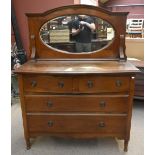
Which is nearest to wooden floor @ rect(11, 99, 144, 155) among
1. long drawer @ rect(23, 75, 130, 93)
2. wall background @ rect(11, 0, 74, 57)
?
long drawer @ rect(23, 75, 130, 93)

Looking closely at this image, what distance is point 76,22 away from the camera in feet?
7.30

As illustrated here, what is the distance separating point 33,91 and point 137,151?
1240 mm

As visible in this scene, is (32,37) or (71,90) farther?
(32,37)

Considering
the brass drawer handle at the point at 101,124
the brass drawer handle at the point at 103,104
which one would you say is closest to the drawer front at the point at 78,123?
the brass drawer handle at the point at 101,124

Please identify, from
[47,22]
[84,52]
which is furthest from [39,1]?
[84,52]

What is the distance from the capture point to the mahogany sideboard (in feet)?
6.31

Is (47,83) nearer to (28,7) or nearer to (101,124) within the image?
(101,124)

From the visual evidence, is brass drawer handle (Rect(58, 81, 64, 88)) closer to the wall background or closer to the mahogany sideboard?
the mahogany sideboard

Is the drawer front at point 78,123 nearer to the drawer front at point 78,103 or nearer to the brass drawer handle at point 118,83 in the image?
the drawer front at point 78,103

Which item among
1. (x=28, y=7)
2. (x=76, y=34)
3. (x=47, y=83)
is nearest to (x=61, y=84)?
(x=47, y=83)

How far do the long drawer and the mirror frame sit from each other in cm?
37

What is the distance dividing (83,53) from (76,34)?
0.22m

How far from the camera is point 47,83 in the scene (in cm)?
195
